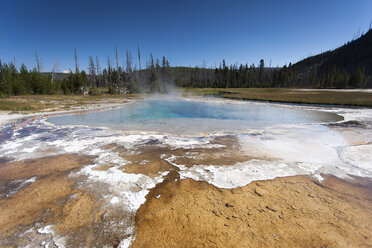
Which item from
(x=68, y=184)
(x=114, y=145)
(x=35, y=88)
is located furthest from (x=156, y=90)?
(x=68, y=184)

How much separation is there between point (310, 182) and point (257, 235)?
240 centimetres

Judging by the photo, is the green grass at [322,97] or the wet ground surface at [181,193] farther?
the green grass at [322,97]

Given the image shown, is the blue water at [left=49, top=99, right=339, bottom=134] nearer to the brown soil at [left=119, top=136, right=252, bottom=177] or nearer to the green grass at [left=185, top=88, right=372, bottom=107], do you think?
the brown soil at [left=119, top=136, right=252, bottom=177]

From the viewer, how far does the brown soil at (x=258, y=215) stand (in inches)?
99.5

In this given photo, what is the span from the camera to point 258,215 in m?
3.02

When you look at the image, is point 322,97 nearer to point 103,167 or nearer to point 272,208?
point 272,208

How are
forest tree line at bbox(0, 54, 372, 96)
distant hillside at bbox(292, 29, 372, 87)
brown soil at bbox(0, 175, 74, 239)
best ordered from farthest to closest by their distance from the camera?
1. distant hillside at bbox(292, 29, 372, 87)
2. forest tree line at bbox(0, 54, 372, 96)
3. brown soil at bbox(0, 175, 74, 239)

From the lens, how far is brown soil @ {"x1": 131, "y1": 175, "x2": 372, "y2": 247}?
253cm

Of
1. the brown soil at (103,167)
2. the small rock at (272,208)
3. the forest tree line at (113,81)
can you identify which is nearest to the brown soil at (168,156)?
the brown soil at (103,167)

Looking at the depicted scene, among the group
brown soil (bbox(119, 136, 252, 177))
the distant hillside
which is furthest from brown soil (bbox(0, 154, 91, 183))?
the distant hillside

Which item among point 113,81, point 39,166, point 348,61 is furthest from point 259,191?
point 348,61

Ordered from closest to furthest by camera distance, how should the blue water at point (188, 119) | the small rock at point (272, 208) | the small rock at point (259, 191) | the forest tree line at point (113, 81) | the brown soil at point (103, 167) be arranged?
the small rock at point (272, 208) < the small rock at point (259, 191) < the brown soil at point (103, 167) < the blue water at point (188, 119) < the forest tree line at point (113, 81)

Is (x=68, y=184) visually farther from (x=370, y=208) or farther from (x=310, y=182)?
(x=370, y=208)

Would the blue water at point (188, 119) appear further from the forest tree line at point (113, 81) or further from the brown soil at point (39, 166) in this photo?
the forest tree line at point (113, 81)
